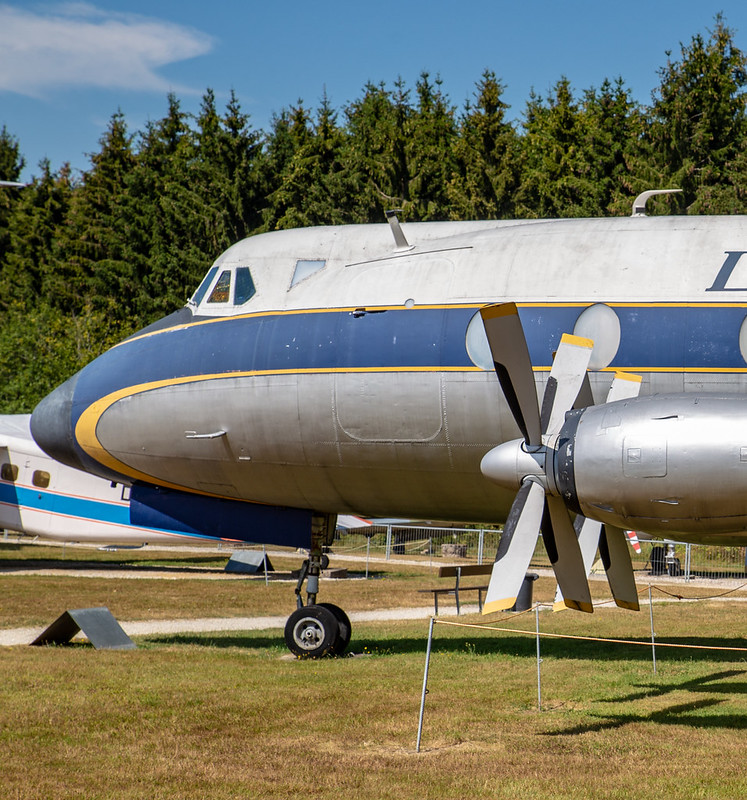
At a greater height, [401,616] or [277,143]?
[277,143]

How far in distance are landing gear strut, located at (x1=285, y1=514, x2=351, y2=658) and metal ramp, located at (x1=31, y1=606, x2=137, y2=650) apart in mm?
2915

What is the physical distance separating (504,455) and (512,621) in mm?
12031

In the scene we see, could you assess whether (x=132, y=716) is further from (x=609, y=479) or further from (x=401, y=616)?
(x=401, y=616)

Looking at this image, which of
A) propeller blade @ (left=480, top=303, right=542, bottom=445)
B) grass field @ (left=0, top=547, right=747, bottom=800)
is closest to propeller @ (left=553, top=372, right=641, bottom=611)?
propeller blade @ (left=480, top=303, right=542, bottom=445)

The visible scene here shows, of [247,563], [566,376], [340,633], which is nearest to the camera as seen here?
[566,376]

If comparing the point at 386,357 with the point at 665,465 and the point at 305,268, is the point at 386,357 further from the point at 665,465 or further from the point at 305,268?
the point at 665,465

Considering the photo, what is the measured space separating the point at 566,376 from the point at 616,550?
2.49m

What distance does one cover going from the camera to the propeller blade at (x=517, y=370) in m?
11.1

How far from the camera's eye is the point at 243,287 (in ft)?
53.1

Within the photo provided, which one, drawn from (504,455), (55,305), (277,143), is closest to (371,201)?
(277,143)

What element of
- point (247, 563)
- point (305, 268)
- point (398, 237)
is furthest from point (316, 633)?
point (247, 563)

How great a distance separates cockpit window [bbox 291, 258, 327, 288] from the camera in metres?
15.8

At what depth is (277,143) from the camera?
216 feet

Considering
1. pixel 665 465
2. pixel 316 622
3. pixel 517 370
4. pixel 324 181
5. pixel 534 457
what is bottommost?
pixel 316 622
